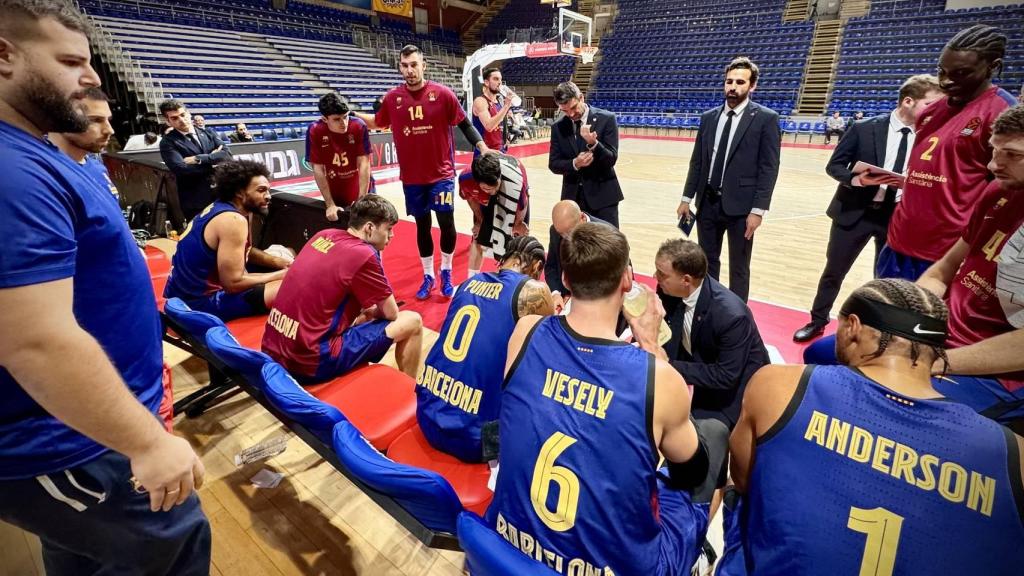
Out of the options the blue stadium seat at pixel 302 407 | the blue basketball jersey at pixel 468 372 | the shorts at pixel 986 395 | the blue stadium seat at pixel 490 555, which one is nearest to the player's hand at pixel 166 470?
the blue stadium seat at pixel 302 407

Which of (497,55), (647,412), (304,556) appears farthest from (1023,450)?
(497,55)

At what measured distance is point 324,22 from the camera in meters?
20.0

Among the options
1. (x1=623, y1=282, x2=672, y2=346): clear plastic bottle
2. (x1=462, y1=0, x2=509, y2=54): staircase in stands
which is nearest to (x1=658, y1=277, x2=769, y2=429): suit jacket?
(x1=623, y1=282, x2=672, y2=346): clear plastic bottle

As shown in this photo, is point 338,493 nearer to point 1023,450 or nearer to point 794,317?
point 1023,450

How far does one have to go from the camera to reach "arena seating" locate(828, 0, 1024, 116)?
1573 centimetres

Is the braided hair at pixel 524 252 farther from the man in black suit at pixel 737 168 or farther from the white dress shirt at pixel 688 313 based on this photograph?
the man in black suit at pixel 737 168

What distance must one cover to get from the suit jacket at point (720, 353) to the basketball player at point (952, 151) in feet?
3.76

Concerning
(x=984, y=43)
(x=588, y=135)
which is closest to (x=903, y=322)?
(x=984, y=43)

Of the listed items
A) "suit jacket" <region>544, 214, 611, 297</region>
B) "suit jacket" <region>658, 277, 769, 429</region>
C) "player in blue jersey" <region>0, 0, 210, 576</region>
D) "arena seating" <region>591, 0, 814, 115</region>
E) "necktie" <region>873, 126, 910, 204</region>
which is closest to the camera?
"player in blue jersey" <region>0, 0, 210, 576</region>

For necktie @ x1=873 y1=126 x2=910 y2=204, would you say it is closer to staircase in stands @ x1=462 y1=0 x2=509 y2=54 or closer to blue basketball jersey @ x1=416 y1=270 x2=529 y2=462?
blue basketball jersey @ x1=416 y1=270 x2=529 y2=462

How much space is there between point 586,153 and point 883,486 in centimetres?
303

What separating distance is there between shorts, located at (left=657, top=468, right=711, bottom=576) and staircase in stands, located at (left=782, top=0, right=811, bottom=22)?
26021 mm

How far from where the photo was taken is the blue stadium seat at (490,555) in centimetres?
99

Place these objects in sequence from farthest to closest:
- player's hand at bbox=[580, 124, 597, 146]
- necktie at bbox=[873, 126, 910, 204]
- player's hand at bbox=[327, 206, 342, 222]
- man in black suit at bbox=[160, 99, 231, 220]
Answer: man in black suit at bbox=[160, 99, 231, 220] → player's hand at bbox=[327, 206, 342, 222] → player's hand at bbox=[580, 124, 597, 146] → necktie at bbox=[873, 126, 910, 204]
